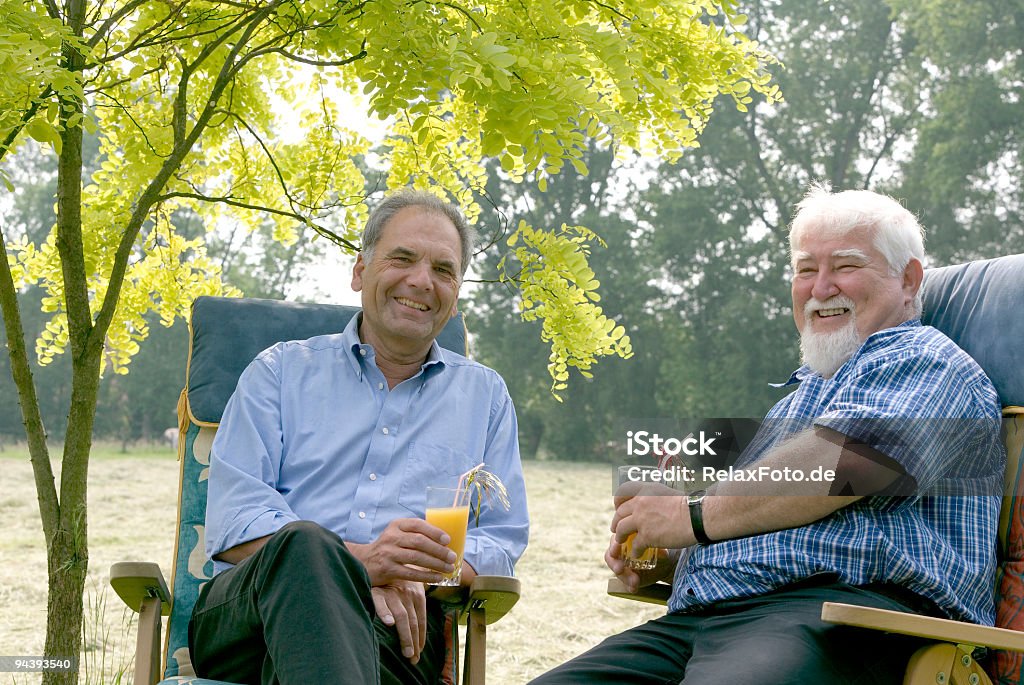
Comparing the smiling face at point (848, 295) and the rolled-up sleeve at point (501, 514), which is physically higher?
the smiling face at point (848, 295)

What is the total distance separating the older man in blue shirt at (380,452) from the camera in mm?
2035

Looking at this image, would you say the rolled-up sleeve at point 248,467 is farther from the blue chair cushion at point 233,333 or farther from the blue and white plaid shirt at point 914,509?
the blue and white plaid shirt at point 914,509

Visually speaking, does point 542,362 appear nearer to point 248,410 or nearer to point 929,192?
point 929,192

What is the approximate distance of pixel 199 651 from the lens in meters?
2.06

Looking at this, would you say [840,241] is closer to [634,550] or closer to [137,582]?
[634,550]

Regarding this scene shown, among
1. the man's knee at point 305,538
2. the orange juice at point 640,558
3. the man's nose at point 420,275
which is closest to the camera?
the man's knee at point 305,538

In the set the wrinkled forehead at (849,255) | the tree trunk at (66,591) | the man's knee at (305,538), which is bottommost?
the tree trunk at (66,591)

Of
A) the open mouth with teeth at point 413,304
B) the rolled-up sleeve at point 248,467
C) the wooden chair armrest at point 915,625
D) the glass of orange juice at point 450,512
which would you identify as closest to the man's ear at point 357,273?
the open mouth with teeth at point 413,304

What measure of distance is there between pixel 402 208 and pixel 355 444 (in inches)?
23.3

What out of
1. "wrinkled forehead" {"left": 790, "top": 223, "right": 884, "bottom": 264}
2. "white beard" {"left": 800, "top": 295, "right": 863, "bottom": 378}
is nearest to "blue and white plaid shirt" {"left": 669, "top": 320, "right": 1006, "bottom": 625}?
"white beard" {"left": 800, "top": 295, "right": 863, "bottom": 378}

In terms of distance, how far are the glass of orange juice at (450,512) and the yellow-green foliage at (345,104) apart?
792mm

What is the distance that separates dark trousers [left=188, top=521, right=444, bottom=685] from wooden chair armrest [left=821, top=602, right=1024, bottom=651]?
0.76 m

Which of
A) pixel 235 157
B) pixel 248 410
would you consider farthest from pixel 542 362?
pixel 248 410

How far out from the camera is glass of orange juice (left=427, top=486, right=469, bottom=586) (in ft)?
6.70
